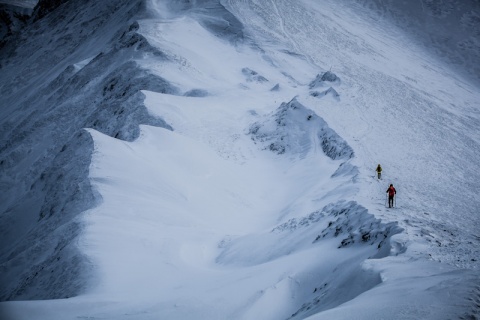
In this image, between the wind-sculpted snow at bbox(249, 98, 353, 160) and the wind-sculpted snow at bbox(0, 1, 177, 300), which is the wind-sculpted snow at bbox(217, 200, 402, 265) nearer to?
the wind-sculpted snow at bbox(0, 1, 177, 300)

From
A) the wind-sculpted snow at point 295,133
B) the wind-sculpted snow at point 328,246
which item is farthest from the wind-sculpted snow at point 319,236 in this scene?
the wind-sculpted snow at point 295,133

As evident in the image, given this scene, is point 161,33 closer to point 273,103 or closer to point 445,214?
point 273,103

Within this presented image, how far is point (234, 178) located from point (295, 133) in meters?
7.33

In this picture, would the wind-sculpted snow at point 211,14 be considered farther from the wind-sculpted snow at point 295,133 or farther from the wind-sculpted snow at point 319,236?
the wind-sculpted snow at point 319,236

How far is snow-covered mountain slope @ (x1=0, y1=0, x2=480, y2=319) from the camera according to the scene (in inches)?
371

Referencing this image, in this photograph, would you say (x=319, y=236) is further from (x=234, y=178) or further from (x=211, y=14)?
(x=211, y=14)

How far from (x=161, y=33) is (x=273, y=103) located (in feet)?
51.5

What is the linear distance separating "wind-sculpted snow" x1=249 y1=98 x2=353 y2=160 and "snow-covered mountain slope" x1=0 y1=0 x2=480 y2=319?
0.11 metres

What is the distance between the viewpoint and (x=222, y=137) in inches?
1041

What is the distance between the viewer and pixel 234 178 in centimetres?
2203

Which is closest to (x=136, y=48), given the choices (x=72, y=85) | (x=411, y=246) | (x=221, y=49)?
(x=72, y=85)

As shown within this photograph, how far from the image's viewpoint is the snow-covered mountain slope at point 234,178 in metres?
9.41

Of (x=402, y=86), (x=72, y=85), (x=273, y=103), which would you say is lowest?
(x=72, y=85)

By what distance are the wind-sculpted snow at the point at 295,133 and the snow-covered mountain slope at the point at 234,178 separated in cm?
11
